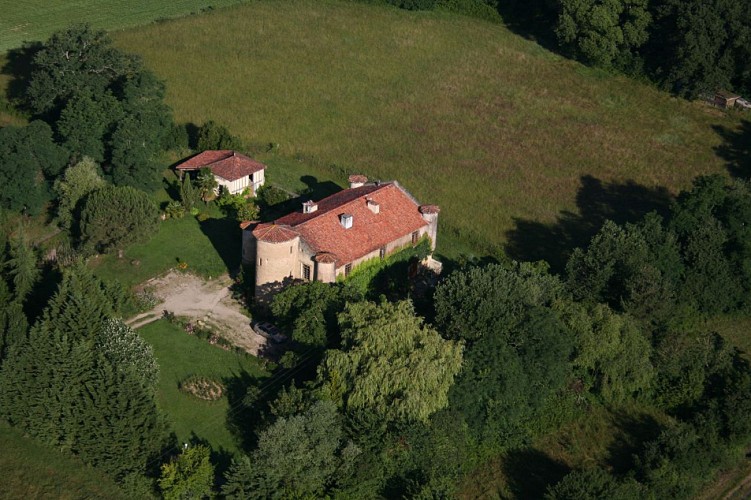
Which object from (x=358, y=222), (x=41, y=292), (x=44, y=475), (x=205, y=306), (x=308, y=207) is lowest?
(x=44, y=475)

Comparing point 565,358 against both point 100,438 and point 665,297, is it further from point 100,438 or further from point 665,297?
point 100,438

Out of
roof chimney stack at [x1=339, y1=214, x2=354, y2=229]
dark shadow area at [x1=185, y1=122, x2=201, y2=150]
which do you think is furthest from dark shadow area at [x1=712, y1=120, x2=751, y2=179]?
dark shadow area at [x1=185, y1=122, x2=201, y2=150]

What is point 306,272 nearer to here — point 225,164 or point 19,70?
point 225,164

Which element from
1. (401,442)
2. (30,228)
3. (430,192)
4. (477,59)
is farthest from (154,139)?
(477,59)

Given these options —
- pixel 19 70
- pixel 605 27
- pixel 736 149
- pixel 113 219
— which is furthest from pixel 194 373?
pixel 605 27

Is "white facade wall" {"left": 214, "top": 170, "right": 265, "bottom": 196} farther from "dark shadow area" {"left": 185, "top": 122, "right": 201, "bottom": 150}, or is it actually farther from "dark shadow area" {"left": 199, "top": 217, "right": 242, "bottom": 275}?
"dark shadow area" {"left": 185, "top": 122, "right": 201, "bottom": 150}

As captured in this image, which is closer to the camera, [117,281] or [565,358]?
[565,358]

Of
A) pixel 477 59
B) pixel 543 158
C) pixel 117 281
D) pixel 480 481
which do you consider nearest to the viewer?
pixel 480 481
